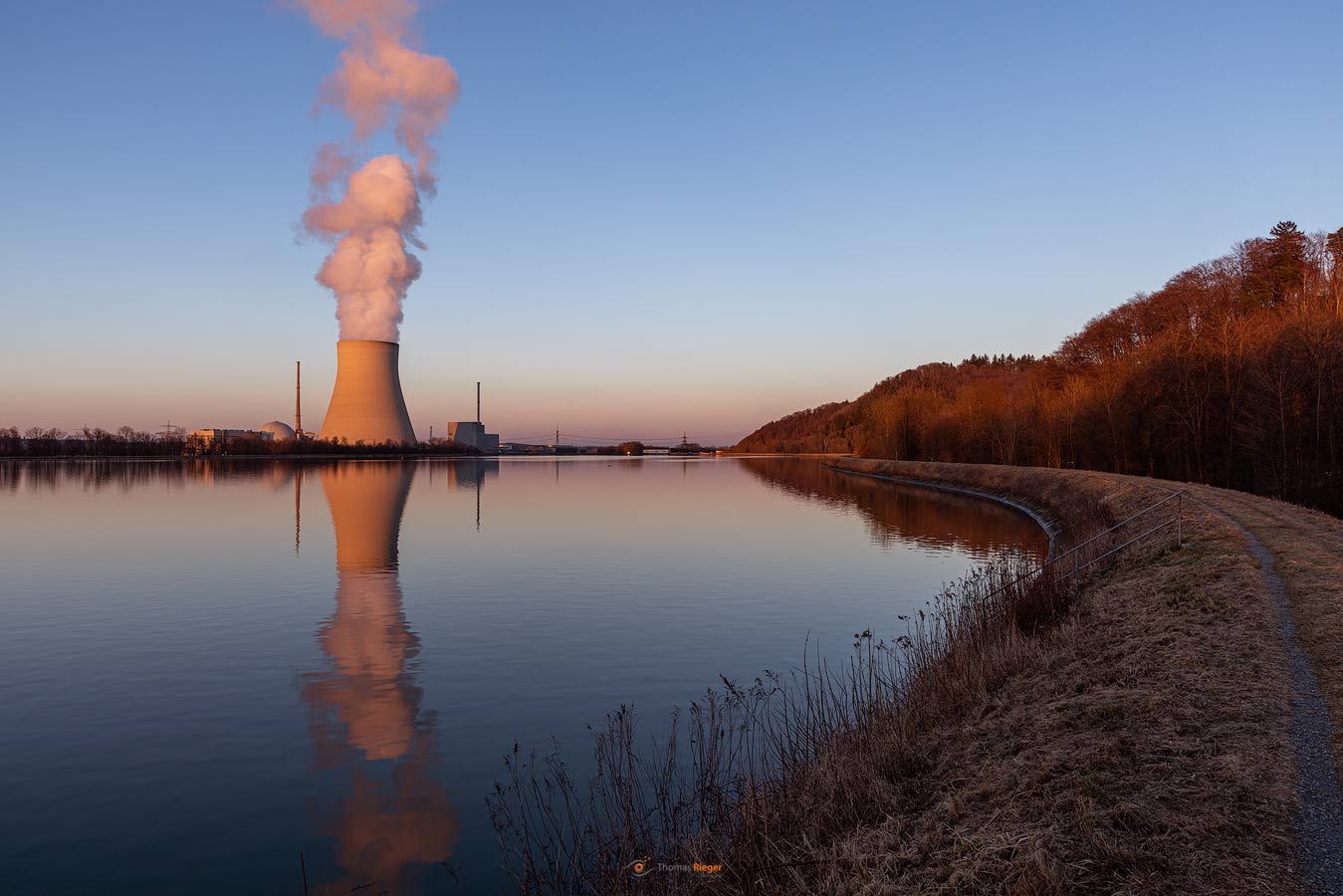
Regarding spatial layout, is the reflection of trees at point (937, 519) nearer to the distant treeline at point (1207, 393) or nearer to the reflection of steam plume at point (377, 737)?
the distant treeline at point (1207, 393)

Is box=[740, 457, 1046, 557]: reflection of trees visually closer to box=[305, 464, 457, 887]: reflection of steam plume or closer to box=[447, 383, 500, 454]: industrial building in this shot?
box=[305, 464, 457, 887]: reflection of steam plume

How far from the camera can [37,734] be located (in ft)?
29.2

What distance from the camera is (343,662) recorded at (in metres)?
12.0

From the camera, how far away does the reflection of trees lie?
26.9m

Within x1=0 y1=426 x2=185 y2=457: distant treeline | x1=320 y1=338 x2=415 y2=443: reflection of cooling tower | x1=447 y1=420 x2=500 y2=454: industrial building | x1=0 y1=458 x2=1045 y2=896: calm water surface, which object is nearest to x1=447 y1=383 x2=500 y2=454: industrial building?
x1=447 y1=420 x2=500 y2=454: industrial building

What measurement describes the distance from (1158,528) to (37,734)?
62.3 feet

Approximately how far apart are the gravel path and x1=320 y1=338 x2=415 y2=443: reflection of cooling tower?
65.0m

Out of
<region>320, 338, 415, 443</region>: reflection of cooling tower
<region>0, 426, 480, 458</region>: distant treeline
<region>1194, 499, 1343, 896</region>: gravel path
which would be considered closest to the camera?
<region>1194, 499, 1343, 896</region>: gravel path

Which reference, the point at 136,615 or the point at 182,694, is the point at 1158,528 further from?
the point at 136,615

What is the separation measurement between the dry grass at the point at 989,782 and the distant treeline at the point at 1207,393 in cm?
2316

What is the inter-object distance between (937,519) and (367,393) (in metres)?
48.4

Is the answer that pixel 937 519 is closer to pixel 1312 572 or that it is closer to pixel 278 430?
pixel 1312 572

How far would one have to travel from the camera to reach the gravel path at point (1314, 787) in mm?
4207

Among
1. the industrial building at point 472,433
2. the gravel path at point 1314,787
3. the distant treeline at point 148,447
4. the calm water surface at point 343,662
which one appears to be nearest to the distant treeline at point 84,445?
the distant treeline at point 148,447
